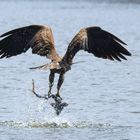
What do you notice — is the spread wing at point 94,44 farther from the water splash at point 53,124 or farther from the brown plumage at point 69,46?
the water splash at point 53,124

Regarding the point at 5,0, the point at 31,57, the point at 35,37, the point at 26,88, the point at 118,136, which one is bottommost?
the point at 5,0

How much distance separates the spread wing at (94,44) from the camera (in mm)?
16812

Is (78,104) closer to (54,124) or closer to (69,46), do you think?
(54,124)

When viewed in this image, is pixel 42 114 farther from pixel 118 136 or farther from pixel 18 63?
pixel 18 63

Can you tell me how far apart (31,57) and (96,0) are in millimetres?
79432

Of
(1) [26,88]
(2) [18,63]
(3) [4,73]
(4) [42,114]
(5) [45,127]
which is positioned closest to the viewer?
(5) [45,127]

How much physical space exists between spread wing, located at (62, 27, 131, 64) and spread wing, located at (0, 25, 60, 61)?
0.37m

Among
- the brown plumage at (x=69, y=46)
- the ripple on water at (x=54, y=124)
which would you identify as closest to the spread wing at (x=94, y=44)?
the brown plumage at (x=69, y=46)

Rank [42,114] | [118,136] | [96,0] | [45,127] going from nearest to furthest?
1. [118,136]
2. [45,127]
3. [42,114]
4. [96,0]

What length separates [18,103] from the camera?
20.0m

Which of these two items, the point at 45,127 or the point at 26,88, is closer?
the point at 45,127

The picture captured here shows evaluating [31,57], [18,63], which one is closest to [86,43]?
[18,63]

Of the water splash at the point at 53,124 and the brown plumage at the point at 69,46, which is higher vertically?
the brown plumage at the point at 69,46

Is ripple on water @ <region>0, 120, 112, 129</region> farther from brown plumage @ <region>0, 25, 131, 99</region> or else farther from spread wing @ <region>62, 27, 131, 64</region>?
spread wing @ <region>62, 27, 131, 64</region>
